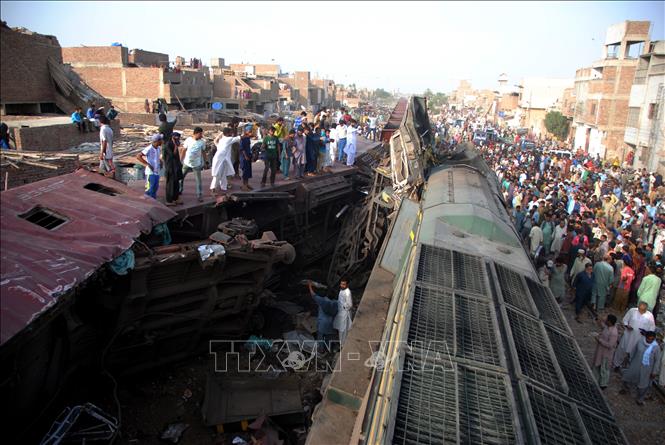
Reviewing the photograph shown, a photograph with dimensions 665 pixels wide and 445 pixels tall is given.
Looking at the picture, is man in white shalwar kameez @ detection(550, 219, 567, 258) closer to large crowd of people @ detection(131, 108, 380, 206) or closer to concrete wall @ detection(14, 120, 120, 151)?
large crowd of people @ detection(131, 108, 380, 206)

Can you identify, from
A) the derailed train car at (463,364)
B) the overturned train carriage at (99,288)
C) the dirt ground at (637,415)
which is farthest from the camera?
the dirt ground at (637,415)

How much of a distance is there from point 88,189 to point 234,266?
2.22m

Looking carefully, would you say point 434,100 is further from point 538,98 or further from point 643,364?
point 643,364

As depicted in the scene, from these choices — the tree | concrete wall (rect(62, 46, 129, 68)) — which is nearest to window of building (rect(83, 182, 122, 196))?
concrete wall (rect(62, 46, 129, 68))

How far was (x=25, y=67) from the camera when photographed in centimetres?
1477

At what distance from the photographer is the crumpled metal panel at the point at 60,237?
154 inches

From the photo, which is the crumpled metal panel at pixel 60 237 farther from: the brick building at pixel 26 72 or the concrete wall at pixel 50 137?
the brick building at pixel 26 72

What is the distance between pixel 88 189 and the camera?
635cm

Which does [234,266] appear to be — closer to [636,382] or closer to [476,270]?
[476,270]

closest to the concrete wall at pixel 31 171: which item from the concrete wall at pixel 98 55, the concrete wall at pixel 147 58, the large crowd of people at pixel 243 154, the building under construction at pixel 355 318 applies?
the large crowd of people at pixel 243 154

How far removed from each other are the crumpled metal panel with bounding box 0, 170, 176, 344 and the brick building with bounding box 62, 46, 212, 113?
17755 millimetres

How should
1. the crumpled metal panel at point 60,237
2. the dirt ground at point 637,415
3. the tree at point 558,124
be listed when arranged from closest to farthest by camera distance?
the crumpled metal panel at point 60,237 < the dirt ground at point 637,415 < the tree at point 558,124

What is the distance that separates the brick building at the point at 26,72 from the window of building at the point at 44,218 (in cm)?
1083

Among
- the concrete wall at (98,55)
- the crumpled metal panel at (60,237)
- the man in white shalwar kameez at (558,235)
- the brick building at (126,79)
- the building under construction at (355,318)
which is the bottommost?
the man in white shalwar kameez at (558,235)
